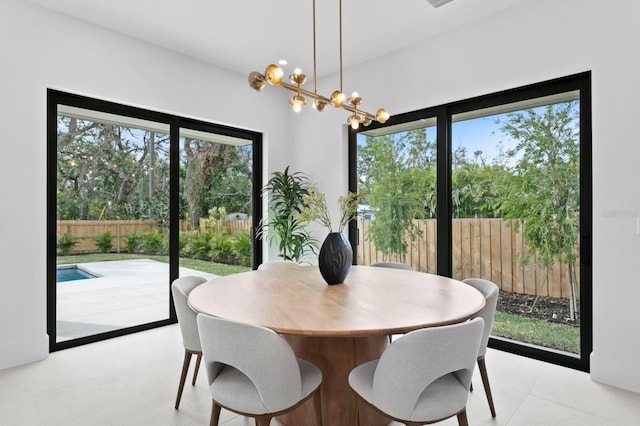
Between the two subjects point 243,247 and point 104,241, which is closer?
point 104,241

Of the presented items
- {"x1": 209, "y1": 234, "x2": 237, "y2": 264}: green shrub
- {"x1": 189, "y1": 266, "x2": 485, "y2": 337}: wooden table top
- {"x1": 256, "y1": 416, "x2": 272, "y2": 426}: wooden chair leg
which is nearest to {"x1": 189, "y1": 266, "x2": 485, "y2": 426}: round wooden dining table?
{"x1": 189, "y1": 266, "x2": 485, "y2": 337}: wooden table top

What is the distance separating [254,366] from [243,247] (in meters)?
3.47

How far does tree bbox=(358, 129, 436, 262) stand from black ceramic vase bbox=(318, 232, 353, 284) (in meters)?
1.52

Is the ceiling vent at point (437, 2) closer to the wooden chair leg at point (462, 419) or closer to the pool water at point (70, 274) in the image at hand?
the wooden chair leg at point (462, 419)

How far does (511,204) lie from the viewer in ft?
10.6

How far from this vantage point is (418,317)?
1578 millimetres

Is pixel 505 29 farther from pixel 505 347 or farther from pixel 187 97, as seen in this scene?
pixel 187 97

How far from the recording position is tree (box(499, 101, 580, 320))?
9.55ft

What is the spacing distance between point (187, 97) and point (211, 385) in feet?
11.0

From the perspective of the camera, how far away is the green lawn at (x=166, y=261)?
11.3 feet
